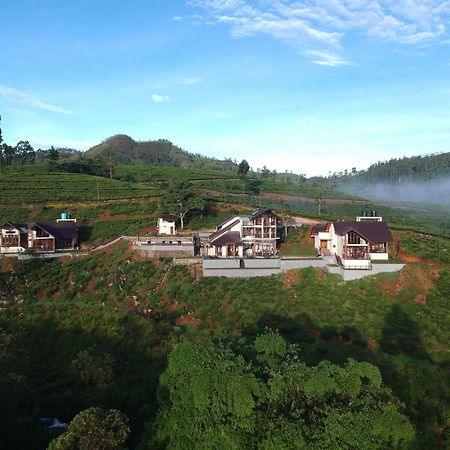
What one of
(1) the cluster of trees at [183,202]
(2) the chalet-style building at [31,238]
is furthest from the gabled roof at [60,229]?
(1) the cluster of trees at [183,202]

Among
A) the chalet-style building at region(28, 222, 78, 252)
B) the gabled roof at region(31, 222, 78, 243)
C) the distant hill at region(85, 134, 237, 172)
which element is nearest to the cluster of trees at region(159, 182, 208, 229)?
the gabled roof at region(31, 222, 78, 243)

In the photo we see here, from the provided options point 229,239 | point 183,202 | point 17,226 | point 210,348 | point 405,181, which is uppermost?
point 405,181

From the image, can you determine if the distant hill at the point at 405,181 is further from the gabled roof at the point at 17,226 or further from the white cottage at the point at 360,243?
the gabled roof at the point at 17,226

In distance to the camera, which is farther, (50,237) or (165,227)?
(165,227)

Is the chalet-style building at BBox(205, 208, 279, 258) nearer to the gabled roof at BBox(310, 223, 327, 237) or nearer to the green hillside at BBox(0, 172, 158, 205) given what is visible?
the gabled roof at BBox(310, 223, 327, 237)

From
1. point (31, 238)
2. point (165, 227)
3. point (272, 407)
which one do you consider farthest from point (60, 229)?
point (272, 407)

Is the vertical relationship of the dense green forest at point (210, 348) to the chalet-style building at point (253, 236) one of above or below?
below

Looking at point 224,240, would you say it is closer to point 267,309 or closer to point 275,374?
point 267,309

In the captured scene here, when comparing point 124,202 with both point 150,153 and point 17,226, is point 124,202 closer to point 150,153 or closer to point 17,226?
point 17,226
